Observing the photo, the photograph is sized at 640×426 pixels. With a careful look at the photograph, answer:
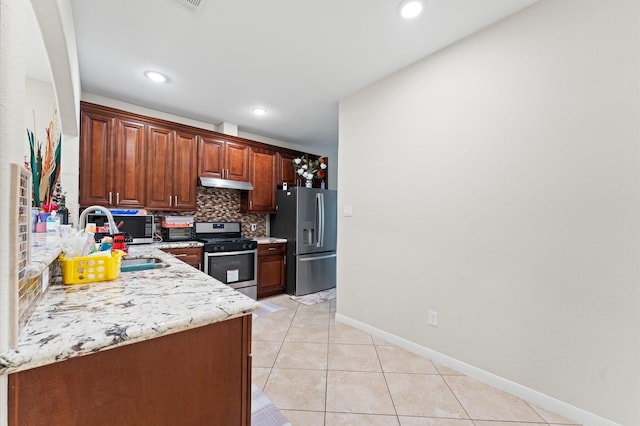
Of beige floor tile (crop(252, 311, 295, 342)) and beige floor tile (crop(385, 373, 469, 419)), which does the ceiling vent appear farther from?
beige floor tile (crop(385, 373, 469, 419))

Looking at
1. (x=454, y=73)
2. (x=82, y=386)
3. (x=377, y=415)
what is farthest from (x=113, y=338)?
(x=454, y=73)

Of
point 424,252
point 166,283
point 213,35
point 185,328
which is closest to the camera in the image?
point 185,328

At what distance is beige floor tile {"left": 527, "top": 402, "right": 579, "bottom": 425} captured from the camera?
155 centimetres

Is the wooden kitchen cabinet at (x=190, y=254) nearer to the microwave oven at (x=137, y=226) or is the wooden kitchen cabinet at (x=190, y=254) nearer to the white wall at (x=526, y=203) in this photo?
the microwave oven at (x=137, y=226)

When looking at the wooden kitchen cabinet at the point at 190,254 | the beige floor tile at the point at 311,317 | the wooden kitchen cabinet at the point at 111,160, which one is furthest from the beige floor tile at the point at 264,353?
the wooden kitchen cabinet at the point at 111,160

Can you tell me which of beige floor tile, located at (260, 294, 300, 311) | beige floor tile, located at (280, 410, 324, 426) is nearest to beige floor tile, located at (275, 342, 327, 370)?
beige floor tile, located at (280, 410, 324, 426)

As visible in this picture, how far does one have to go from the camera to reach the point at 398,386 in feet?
6.12

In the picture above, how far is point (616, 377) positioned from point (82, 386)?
7.60ft

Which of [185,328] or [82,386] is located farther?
[185,328]

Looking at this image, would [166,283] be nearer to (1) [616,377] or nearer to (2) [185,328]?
(2) [185,328]

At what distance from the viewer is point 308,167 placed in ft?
14.8

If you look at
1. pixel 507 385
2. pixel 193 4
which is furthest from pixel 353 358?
pixel 193 4

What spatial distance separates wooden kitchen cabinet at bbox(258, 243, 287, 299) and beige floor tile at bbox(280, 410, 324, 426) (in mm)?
2303

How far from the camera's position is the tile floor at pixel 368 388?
1.58 meters
